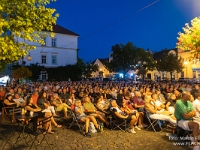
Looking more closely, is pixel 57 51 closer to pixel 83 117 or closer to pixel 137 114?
pixel 83 117

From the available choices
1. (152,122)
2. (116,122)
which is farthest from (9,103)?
(152,122)

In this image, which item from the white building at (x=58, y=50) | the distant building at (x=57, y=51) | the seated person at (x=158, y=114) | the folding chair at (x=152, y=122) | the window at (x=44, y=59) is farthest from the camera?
the window at (x=44, y=59)

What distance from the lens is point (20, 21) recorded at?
6.43 meters

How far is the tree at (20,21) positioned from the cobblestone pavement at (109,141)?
2767 millimetres

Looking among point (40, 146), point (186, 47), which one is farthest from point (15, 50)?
point (186, 47)

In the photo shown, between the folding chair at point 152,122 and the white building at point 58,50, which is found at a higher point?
the white building at point 58,50

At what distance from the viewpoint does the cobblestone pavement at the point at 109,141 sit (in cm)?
564

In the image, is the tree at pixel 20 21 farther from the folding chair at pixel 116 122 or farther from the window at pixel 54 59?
the window at pixel 54 59

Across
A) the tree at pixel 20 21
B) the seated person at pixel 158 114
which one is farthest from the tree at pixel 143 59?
the tree at pixel 20 21

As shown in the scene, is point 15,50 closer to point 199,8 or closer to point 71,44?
point 199,8

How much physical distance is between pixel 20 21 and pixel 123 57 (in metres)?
35.2

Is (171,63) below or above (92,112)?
above

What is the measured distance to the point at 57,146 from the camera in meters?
5.76

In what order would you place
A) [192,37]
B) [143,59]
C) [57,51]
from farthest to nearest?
1. [143,59]
2. [57,51]
3. [192,37]
